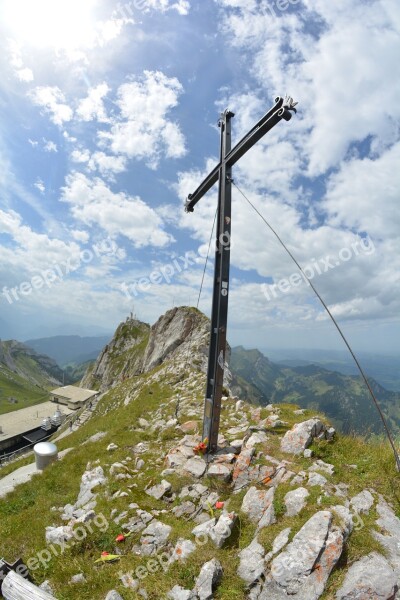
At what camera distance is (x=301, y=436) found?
1027cm

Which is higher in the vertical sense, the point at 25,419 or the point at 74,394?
the point at 74,394

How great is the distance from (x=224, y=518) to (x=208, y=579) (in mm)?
1599

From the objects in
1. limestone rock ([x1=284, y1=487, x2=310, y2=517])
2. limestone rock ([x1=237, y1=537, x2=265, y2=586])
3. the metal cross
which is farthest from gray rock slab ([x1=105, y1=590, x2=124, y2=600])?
the metal cross

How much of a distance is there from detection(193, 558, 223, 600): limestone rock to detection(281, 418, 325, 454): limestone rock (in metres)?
4.63

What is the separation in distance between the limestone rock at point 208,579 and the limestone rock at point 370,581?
231 centimetres

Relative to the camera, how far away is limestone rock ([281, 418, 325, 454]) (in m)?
10.0

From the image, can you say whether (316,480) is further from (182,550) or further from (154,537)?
(154,537)

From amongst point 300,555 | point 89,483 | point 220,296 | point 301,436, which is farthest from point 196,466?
point 220,296

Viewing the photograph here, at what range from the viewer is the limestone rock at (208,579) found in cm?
586

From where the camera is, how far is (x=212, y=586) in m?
5.98

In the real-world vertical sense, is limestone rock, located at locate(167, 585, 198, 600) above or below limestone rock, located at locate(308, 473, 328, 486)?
below

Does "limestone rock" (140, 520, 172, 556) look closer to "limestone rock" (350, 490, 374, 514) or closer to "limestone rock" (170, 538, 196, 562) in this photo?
"limestone rock" (170, 538, 196, 562)

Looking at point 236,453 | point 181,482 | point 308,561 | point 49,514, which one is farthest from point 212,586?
point 49,514

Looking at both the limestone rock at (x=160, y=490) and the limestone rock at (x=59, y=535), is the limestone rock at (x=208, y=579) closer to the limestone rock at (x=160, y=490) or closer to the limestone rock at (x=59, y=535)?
the limestone rock at (x=160, y=490)
